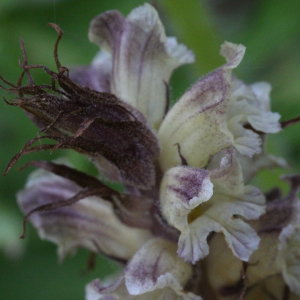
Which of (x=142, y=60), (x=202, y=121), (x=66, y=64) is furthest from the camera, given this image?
(x=66, y=64)

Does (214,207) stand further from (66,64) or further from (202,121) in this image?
(66,64)

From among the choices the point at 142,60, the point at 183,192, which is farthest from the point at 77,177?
the point at 142,60

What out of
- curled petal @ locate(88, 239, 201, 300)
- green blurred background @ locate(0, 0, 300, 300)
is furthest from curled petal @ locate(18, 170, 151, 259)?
green blurred background @ locate(0, 0, 300, 300)

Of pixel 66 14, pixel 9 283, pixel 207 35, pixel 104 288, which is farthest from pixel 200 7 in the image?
pixel 9 283

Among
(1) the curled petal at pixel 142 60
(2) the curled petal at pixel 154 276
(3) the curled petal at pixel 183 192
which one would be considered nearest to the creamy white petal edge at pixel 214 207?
(3) the curled petal at pixel 183 192

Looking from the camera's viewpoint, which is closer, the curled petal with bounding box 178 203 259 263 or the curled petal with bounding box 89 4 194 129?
the curled petal with bounding box 178 203 259 263

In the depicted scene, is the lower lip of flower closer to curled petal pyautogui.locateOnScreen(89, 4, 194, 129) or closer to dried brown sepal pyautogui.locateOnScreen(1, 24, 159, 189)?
Answer: dried brown sepal pyautogui.locateOnScreen(1, 24, 159, 189)
